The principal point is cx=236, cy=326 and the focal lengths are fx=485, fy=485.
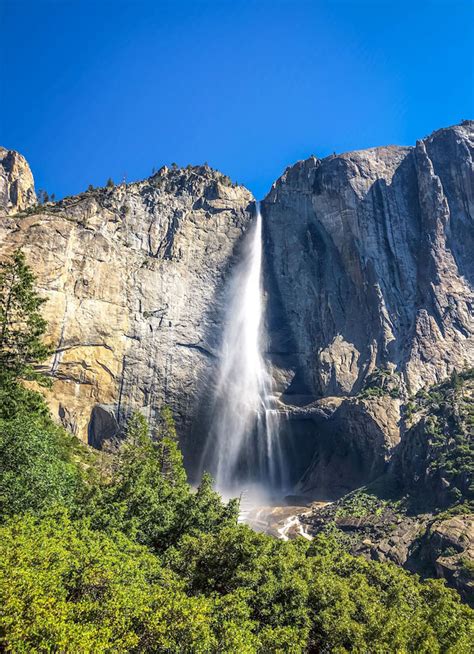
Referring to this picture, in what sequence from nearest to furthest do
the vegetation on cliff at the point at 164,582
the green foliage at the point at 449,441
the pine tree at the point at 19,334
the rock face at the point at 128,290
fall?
1. the vegetation on cliff at the point at 164,582
2. the pine tree at the point at 19,334
3. the green foliage at the point at 449,441
4. the rock face at the point at 128,290

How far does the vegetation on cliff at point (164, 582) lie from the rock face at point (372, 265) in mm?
39512

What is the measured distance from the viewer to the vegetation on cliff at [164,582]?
11.3m

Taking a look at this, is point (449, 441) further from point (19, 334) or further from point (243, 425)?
point (19, 334)

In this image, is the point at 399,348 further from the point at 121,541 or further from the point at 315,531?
the point at 121,541

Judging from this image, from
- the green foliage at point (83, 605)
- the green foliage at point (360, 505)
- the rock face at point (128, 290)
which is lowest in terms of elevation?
the green foliage at point (360, 505)

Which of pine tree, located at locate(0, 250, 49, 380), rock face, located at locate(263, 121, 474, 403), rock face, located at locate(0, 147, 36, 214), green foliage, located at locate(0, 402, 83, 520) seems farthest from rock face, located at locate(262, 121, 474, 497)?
rock face, located at locate(0, 147, 36, 214)

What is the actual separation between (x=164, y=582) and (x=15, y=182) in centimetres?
9589

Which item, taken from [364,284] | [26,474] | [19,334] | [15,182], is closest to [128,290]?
[364,284]

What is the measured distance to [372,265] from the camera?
67875 millimetres

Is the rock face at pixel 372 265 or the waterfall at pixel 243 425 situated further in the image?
the rock face at pixel 372 265

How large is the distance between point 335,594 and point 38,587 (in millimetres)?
10917

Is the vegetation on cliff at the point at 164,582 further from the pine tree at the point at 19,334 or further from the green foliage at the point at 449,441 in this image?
the green foliage at the point at 449,441

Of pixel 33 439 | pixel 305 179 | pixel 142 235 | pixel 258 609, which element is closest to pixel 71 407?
pixel 142 235

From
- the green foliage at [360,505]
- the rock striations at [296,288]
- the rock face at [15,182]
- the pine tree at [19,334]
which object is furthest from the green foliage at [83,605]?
the rock face at [15,182]
